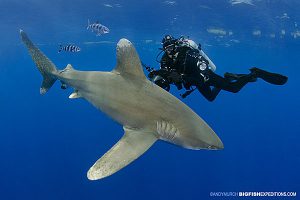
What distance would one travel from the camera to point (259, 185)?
26.4 meters

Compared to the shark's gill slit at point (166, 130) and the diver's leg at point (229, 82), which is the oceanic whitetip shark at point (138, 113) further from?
the diver's leg at point (229, 82)

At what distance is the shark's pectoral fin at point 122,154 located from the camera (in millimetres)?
4211

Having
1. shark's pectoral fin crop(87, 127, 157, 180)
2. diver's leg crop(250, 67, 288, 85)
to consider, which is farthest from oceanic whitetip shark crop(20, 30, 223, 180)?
diver's leg crop(250, 67, 288, 85)

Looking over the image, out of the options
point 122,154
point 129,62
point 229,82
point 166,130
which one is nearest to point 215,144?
point 166,130

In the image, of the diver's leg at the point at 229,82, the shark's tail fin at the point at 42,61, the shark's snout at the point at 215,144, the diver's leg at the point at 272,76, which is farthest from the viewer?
the diver's leg at the point at 229,82

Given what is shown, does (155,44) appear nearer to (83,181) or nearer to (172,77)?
(83,181)

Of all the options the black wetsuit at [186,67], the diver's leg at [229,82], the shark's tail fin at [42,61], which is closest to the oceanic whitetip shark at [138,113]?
the black wetsuit at [186,67]

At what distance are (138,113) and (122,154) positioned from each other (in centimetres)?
83

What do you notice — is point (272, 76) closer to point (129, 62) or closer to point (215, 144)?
point (215, 144)

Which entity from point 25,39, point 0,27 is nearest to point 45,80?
point 25,39

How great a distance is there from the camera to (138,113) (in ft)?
16.4

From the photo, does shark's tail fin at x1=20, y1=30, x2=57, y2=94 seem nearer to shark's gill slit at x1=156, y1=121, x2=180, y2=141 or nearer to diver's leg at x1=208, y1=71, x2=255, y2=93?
shark's gill slit at x1=156, y1=121, x2=180, y2=141

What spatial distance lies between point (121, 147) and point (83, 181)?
19.8 metres

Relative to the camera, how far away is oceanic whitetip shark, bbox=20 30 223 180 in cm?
462
